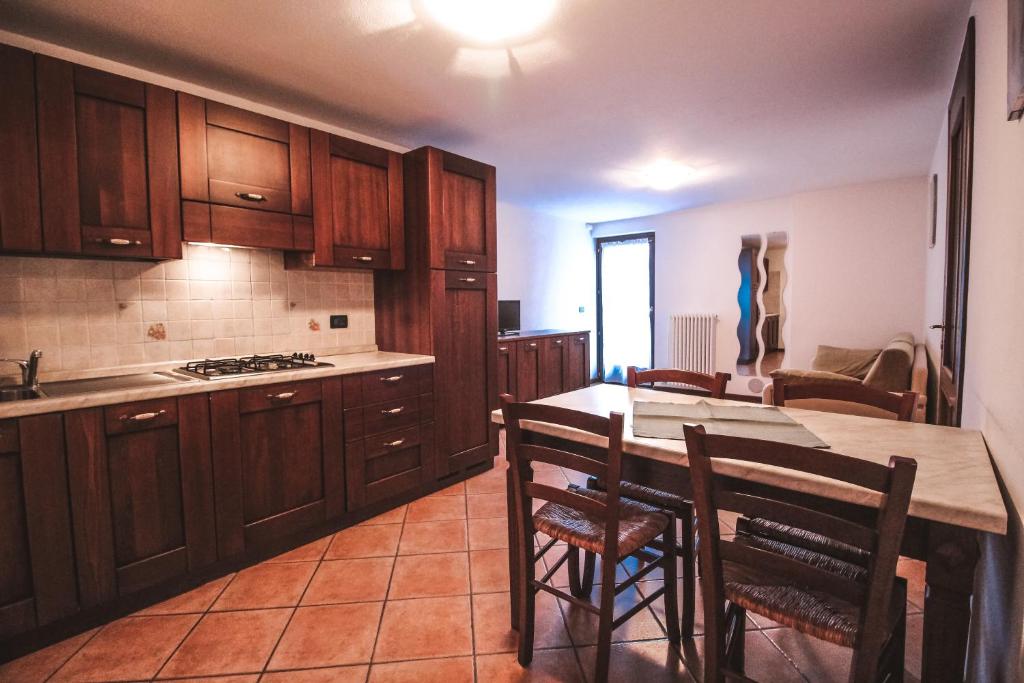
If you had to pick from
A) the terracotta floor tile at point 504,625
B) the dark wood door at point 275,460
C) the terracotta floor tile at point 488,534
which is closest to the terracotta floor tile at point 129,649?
the dark wood door at point 275,460

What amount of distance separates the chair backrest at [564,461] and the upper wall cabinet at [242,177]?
1.74 m

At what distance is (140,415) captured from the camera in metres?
1.90

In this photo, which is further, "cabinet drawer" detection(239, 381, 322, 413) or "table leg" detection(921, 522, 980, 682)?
"cabinet drawer" detection(239, 381, 322, 413)

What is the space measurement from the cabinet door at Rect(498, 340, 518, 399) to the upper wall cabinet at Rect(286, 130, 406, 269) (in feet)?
5.82

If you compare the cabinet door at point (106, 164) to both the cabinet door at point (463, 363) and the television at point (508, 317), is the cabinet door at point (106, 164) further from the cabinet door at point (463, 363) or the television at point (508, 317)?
the television at point (508, 317)

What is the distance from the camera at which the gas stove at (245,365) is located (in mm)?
2262

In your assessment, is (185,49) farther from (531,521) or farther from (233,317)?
(531,521)

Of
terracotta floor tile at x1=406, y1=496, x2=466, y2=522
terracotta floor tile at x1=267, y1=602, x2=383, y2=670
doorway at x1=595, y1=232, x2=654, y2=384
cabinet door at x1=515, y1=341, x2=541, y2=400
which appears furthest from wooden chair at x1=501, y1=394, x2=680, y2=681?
doorway at x1=595, y1=232, x2=654, y2=384

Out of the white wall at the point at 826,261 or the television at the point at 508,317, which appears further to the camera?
the television at the point at 508,317

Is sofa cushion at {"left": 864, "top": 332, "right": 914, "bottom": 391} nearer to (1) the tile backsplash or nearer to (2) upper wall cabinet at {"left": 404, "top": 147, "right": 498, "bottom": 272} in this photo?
(2) upper wall cabinet at {"left": 404, "top": 147, "right": 498, "bottom": 272}

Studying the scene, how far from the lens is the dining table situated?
972mm

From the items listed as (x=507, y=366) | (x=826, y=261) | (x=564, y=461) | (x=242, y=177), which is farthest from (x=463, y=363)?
(x=826, y=261)

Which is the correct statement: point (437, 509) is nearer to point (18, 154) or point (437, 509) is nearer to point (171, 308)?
point (171, 308)

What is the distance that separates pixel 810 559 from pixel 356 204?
271 centimetres
